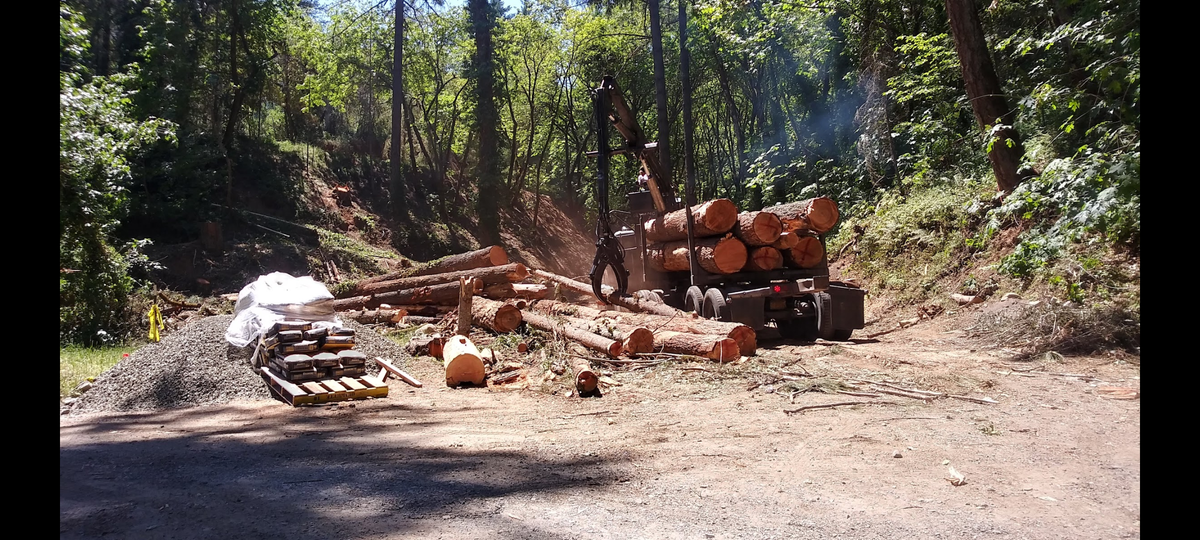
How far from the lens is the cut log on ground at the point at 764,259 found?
11578 mm

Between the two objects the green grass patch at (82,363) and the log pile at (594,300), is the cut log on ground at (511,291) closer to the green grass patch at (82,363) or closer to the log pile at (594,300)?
the log pile at (594,300)

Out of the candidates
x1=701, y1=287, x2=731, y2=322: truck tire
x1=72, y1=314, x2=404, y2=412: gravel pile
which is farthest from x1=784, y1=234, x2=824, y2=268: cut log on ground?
x1=72, y1=314, x2=404, y2=412: gravel pile

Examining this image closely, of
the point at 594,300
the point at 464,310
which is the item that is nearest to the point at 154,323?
the point at 464,310

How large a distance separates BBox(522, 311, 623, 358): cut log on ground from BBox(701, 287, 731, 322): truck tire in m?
2.07

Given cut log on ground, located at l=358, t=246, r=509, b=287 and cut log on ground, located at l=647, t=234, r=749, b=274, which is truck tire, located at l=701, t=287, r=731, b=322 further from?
cut log on ground, located at l=358, t=246, r=509, b=287

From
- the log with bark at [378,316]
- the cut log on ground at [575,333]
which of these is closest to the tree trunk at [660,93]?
the log with bark at [378,316]

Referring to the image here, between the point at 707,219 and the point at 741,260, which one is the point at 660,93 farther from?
the point at 741,260

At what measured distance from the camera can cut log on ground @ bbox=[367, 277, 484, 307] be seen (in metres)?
13.4

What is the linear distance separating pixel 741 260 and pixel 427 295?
20.9 feet

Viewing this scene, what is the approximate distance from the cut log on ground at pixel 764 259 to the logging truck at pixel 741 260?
0.02 metres

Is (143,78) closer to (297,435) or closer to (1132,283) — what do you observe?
(297,435)

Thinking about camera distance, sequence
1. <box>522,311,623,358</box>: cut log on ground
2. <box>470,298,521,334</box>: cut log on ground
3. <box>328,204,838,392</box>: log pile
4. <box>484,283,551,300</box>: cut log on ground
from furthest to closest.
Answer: <box>484,283,551,300</box>: cut log on ground
<box>470,298,521,334</box>: cut log on ground
<box>522,311,623,358</box>: cut log on ground
<box>328,204,838,392</box>: log pile
